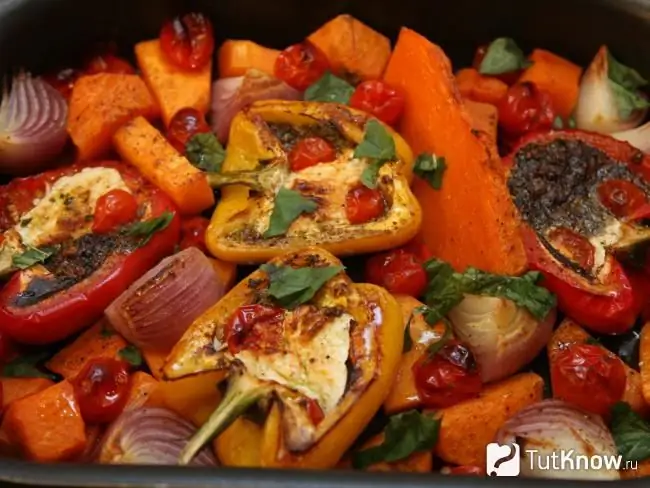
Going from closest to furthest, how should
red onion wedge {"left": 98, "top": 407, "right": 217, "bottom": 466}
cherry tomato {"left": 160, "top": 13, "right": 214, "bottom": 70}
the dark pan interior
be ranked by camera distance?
red onion wedge {"left": 98, "top": 407, "right": 217, "bottom": 466}, the dark pan interior, cherry tomato {"left": 160, "top": 13, "right": 214, "bottom": 70}

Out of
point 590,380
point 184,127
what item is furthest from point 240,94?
point 590,380

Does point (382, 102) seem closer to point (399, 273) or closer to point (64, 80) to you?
point (399, 273)

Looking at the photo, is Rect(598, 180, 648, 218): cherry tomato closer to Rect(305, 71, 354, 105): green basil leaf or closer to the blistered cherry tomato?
Rect(305, 71, 354, 105): green basil leaf

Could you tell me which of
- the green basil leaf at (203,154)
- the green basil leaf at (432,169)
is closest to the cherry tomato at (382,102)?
the green basil leaf at (432,169)

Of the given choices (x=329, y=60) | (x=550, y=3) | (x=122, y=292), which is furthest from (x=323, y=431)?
(x=550, y=3)

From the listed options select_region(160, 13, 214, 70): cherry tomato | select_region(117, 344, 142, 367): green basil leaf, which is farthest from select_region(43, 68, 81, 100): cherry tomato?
select_region(117, 344, 142, 367): green basil leaf

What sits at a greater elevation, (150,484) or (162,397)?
(150,484)

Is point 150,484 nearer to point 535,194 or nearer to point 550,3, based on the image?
point 535,194
